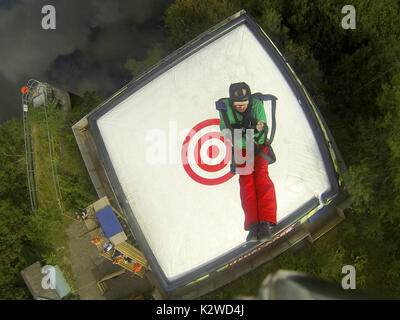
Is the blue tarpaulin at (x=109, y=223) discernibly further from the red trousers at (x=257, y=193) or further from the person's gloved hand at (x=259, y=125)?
the person's gloved hand at (x=259, y=125)

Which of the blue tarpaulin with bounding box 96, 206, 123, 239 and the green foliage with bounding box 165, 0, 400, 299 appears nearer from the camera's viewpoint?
the blue tarpaulin with bounding box 96, 206, 123, 239

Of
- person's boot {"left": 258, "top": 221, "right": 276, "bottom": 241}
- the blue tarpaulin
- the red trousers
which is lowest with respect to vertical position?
person's boot {"left": 258, "top": 221, "right": 276, "bottom": 241}

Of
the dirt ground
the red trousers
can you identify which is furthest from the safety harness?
the dirt ground

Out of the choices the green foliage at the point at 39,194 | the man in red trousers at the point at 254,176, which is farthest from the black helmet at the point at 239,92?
the green foliage at the point at 39,194

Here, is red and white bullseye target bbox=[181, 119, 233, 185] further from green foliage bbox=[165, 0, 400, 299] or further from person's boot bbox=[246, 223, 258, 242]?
green foliage bbox=[165, 0, 400, 299]

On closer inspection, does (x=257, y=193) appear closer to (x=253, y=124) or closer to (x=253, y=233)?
(x=253, y=233)

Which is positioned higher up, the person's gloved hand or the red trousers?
the person's gloved hand

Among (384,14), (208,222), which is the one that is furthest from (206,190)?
(384,14)
